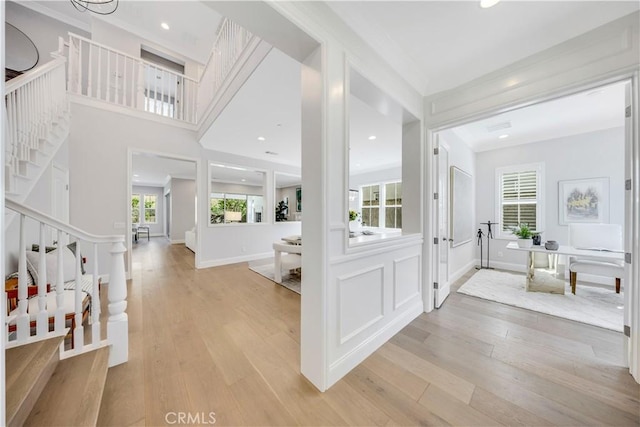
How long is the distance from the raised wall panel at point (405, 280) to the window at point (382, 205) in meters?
3.99

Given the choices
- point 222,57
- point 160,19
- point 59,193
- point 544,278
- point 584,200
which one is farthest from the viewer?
point 160,19

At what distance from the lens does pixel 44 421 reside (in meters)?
1.09

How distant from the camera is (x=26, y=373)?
1209 millimetres

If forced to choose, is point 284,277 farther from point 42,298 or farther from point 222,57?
point 222,57

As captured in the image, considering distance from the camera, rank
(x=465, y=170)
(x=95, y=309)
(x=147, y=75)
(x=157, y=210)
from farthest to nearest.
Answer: (x=157, y=210), (x=465, y=170), (x=147, y=75), (x=95, y=309)

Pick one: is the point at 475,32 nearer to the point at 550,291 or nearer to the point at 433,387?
the point at 433,387

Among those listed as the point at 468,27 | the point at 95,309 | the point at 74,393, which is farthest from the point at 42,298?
the point at 468,27

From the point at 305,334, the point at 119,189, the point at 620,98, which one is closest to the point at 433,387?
the point at 305,334

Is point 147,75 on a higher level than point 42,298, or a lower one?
higher

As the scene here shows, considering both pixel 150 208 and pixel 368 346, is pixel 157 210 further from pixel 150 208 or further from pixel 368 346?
pixel 368 346

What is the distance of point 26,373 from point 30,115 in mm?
2923

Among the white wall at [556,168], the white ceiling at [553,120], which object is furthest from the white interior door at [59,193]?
the white wall at [556,168]

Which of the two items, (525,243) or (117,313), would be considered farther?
(525,243)

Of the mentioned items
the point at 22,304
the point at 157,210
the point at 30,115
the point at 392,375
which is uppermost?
the point at 30,115
